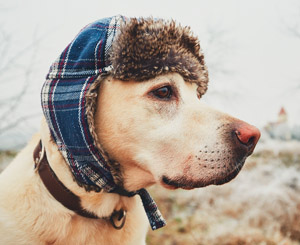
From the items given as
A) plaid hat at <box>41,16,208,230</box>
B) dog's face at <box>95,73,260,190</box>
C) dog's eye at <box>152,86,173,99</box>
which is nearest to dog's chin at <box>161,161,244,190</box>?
dog's face at <box>95,73,260,190</box>

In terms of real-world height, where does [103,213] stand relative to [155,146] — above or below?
below

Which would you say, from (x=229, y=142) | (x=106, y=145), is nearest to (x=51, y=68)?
(x=106, y=145)

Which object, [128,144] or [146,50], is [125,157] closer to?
[128,144]

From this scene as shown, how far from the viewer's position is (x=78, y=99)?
173 cm

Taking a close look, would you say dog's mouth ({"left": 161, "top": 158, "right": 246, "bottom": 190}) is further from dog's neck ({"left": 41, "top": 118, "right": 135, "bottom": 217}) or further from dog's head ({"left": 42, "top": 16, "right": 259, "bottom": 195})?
dog's neck ({"left": 41, "top": 118, "right": 135, "bottom": 217})

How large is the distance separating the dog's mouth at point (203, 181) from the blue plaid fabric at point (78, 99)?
375mm

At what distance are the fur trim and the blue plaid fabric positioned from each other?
0.10 metres

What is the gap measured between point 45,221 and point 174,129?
0.96m

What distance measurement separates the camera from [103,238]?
1921mm

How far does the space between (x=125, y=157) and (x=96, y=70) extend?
1.80ft

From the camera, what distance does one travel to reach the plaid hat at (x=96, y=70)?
170 centimetres

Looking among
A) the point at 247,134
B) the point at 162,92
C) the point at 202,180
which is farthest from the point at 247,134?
the point at 162,92

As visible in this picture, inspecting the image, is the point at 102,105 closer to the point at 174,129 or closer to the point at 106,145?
the point at 106,145

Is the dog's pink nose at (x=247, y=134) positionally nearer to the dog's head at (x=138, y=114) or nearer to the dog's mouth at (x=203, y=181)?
the dog's head at (x=138, y=114)
